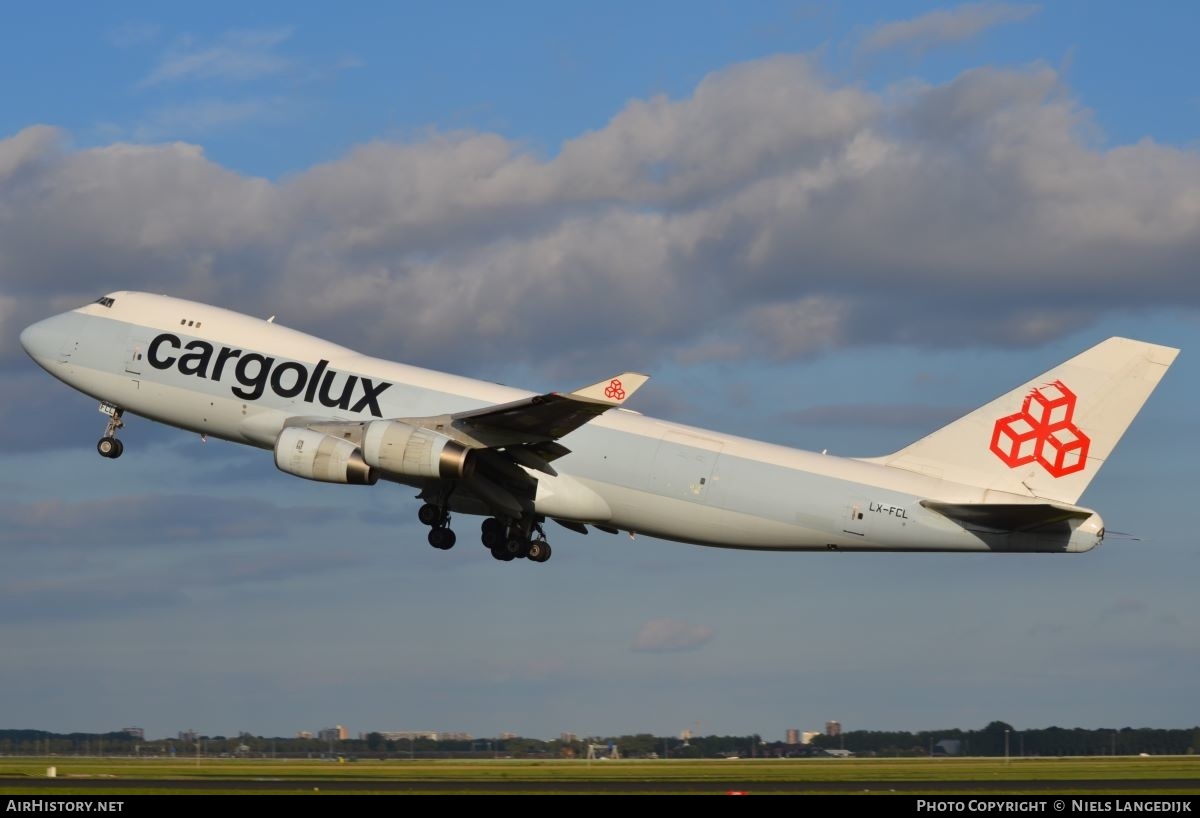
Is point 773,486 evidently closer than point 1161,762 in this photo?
Yes

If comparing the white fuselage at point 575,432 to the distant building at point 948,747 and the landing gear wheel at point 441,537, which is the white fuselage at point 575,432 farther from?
the distant building at point 948,747

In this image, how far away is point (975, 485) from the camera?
4553 cm

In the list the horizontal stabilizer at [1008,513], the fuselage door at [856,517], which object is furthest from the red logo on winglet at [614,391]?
the horizontal stabilizer at [1008,513]

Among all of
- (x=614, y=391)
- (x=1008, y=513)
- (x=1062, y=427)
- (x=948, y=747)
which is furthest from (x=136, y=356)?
(x=948, y=747)

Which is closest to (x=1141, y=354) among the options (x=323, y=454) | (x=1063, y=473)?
(x=1063, y=473)

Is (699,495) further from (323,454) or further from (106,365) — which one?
(106,365)

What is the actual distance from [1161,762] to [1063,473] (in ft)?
80.6

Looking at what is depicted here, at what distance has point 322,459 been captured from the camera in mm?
46406

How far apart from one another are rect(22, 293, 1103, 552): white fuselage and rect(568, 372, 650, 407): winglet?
4.23 meters

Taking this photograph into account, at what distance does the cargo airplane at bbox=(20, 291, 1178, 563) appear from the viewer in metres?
44.8

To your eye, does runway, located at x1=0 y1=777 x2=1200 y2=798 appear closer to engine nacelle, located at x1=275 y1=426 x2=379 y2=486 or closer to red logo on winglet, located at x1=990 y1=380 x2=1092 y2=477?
engine nacelle, located at x1=275 y1=426 x2=379 y2=486

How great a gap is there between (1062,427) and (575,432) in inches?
574

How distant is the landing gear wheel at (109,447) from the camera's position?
5281 cm

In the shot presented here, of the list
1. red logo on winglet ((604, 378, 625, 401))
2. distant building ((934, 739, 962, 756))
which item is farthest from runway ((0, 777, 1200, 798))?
distant building ((934, 739, 962, 756))
